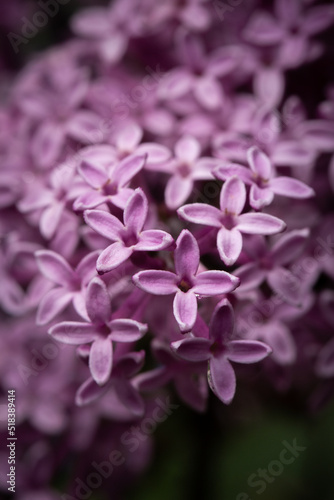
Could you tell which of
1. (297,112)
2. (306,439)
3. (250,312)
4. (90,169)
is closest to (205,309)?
(250,312)

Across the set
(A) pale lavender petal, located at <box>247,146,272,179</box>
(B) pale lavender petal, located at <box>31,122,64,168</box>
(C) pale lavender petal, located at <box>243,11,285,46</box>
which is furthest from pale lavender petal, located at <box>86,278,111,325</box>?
(C) pale lavender petal, located at <box>243,11,285,46</box>

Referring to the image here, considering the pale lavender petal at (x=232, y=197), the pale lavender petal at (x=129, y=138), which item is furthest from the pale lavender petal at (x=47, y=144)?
the pale lavender petal at (x=232, y=197)

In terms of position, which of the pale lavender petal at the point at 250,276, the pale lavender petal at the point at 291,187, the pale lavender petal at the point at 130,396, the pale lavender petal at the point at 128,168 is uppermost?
the pale lavender petal at the point at 128,168

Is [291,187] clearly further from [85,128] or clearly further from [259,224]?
[85,128]

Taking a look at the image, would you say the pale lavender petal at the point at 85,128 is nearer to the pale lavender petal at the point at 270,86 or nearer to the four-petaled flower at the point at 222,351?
the pale lavender petal at the point at 270,86

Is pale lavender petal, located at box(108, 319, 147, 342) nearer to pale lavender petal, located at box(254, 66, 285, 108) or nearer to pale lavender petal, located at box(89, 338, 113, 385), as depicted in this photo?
pale lavender petal, located at box(89, 338, 113, 385)

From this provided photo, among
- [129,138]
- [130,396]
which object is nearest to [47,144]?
[129,138]
